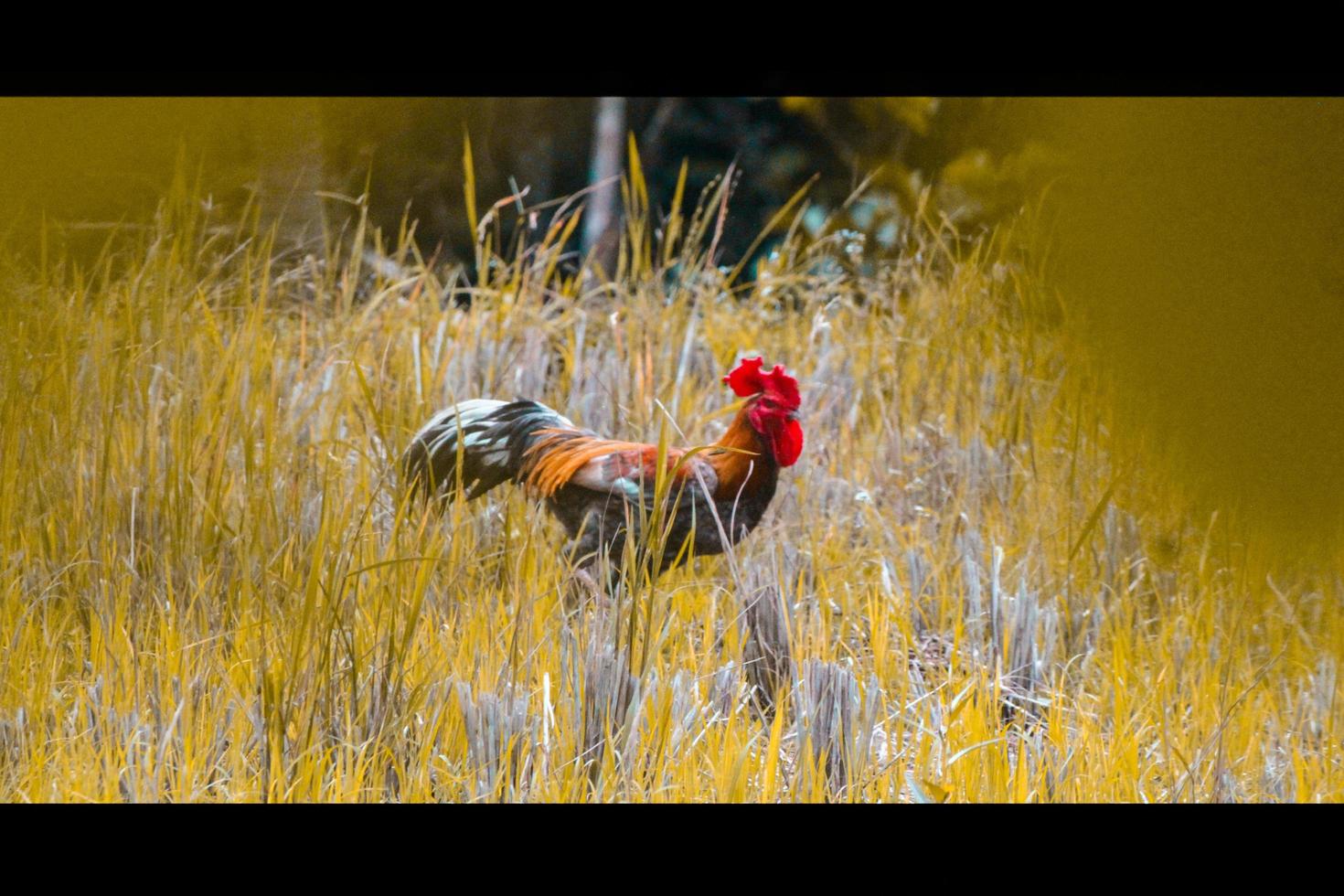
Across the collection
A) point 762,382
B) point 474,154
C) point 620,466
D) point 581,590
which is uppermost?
point 474,154

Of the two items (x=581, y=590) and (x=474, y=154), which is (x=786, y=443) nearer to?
(x=581, y=590)

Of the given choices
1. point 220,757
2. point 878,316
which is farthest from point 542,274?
point 220,757

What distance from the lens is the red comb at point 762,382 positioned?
2.28m

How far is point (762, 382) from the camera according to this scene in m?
2.30

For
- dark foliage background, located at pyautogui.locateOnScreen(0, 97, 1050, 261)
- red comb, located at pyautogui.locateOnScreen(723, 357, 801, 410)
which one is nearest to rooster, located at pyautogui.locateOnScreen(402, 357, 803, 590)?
red comb, located at pyautogui.locateOnScreen(723, 357, 801, 410)

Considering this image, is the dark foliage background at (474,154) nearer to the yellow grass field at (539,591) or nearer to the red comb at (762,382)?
the yellow grass field at (539,591)

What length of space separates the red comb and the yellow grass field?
30 cm

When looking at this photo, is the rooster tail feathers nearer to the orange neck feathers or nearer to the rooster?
the rooster

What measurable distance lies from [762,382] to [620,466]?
1.12 feet

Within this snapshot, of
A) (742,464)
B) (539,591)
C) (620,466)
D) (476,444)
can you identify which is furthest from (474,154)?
(539,591)

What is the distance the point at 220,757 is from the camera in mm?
1794

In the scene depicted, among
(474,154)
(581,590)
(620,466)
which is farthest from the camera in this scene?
(474,154)

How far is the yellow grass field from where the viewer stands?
1.81m

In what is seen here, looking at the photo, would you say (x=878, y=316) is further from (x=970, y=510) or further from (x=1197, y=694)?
(x=1197, y=694)
